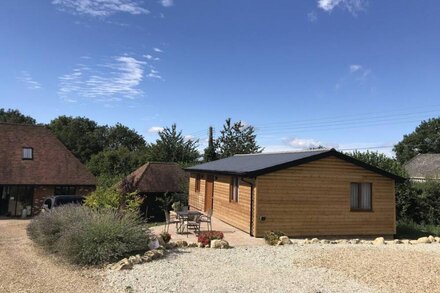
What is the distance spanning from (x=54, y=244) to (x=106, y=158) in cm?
3709

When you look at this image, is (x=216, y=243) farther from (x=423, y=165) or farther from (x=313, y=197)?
(x=423, y=165)

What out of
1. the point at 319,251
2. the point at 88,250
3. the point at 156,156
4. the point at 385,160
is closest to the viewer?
the point at 88,250

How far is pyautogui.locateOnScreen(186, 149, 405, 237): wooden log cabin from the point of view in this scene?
49.8 ft

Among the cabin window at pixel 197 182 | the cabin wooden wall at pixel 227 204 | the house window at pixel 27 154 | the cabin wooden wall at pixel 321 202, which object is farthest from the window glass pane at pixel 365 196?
the house window at pixel 27 154

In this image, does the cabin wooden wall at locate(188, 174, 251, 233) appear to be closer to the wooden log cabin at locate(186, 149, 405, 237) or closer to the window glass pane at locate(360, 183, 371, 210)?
the wooden log cabin at locate(186, 149, 405, 237)

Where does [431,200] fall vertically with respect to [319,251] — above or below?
above

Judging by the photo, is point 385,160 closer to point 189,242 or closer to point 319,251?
point 319,251

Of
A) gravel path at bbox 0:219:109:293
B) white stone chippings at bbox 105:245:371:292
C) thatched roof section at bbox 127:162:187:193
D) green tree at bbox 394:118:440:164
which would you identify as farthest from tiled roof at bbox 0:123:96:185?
green tree at bbox 394:118:440:164

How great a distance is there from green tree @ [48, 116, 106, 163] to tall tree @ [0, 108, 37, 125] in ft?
11.0

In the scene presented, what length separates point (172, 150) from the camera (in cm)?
4119

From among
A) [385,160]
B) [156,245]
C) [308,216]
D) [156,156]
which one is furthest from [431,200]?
[156,156]

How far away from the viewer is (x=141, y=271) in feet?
29.7

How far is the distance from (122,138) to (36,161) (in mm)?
41578

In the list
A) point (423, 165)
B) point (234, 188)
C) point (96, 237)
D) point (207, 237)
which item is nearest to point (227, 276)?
point (96, 237)
